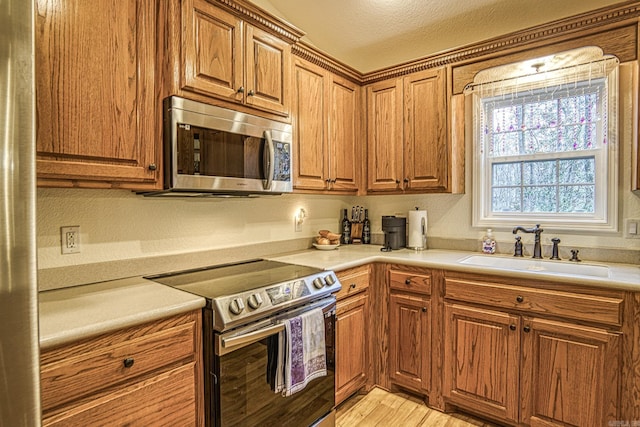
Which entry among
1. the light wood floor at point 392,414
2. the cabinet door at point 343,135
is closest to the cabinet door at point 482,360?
the light wood floor at point 392,414

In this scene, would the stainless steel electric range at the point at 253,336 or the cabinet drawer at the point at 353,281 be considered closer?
the stainless steel electric range at the point at 253,336

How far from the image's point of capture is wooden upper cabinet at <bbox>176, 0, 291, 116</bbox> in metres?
1.63

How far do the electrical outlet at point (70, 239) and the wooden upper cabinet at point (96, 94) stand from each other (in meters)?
0.34

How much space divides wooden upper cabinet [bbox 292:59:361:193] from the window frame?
0.95 m

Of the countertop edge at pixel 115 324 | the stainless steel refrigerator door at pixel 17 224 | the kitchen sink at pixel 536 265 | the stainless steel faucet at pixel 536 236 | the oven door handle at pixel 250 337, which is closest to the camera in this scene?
the stainless steel refrigerator door at pixel 17 224

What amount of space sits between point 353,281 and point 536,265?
126cm

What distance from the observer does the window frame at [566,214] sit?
84.0 inches

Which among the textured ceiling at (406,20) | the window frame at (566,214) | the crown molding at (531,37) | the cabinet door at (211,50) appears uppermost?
the textured ceiling at (406,20)

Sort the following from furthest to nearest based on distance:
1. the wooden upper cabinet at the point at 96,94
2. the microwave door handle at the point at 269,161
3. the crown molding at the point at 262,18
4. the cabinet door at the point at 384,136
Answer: the cabinet door at the point at 384,136 < the microwave door handle at the point at 269,161 < the crown molding at the point at 262,18 < the wooden upper cabinet at the point at 96,94

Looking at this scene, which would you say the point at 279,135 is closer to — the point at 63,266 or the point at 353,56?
the point at 63,266

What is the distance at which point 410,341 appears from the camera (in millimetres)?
2309

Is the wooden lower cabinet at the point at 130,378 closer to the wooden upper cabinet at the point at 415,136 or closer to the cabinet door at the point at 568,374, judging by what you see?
the cabinet door at the point at 568,374

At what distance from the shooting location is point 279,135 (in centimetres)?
203

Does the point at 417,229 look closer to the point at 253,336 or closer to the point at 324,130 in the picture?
the point at 324,130
